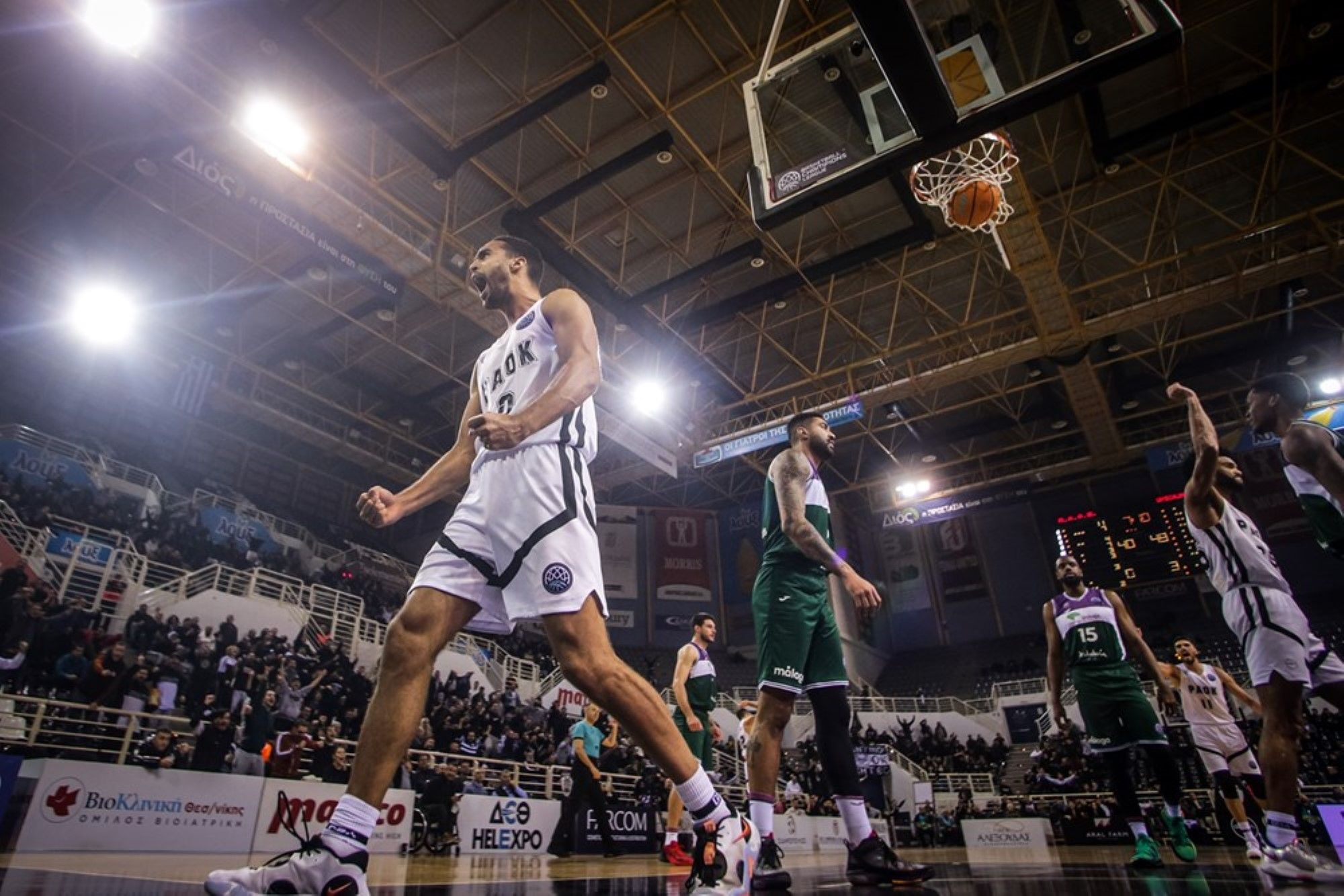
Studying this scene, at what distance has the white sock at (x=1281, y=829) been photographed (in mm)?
2977

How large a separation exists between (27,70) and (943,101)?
1247 cm

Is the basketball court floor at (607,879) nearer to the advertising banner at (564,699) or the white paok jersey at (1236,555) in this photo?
the white paok jersey at (1236,555)

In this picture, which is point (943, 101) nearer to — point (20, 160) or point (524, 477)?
point (524, 477)

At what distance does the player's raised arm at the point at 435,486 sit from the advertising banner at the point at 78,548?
13.1 m

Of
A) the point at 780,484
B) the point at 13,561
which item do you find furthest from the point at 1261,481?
the point at 13,561

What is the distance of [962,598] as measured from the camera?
25.2m

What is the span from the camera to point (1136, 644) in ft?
16.7

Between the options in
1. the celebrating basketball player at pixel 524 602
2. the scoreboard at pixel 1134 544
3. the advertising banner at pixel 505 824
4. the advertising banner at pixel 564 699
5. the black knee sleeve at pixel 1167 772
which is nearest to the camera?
the celebrating basketball player at pixel 524 602

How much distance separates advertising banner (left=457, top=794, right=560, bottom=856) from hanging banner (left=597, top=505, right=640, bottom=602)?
43.9ft

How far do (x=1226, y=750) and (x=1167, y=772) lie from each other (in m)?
2.18

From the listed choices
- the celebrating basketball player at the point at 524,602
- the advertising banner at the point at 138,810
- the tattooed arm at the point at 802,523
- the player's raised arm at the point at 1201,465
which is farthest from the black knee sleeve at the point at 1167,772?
the advertising banner at the point at 138,810

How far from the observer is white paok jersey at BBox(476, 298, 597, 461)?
2240 millimetres

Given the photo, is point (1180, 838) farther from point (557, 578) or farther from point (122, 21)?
point (122, 21)

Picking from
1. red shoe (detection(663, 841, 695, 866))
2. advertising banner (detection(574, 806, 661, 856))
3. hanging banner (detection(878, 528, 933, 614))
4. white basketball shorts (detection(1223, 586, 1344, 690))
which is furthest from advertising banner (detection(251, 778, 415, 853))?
hanging banner (detection(878, 528, 933, 614))
